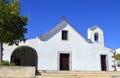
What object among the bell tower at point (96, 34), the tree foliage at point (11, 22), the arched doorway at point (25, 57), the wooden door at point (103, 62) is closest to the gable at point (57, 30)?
the bell tower at point (96, 34)

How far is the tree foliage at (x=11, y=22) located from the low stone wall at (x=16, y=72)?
242 centimetres

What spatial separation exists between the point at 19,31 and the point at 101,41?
14035 mm

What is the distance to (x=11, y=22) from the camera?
2155cm

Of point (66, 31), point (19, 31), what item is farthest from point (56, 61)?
point (19, 31)

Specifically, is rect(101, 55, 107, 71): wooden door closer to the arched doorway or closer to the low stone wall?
the arched doorway

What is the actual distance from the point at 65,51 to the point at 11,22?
10418 millimetres

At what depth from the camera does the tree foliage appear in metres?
21.1

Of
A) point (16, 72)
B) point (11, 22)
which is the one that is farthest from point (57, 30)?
point (16, 72)

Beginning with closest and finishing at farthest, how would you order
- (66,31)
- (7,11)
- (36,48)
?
(7,11) < (36,48) < (66,31)

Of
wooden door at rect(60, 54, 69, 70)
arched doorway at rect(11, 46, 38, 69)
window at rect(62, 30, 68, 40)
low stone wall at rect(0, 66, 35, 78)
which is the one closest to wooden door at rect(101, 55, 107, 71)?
wooden door at rect(60, 54, 69, 70)

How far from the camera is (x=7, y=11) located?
2125cm

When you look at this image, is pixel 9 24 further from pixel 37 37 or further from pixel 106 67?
pixel 106 67

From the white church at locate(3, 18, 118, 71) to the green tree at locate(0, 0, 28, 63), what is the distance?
699cm

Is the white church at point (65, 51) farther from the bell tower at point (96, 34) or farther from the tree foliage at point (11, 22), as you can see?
the tree foliage at point (11, 22)
